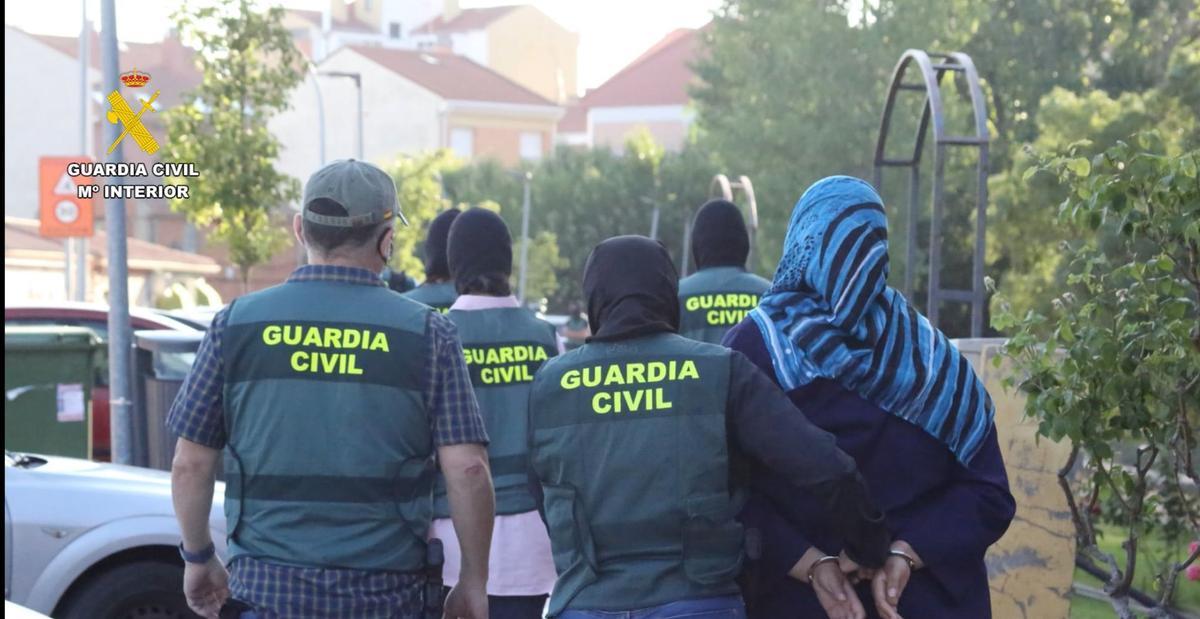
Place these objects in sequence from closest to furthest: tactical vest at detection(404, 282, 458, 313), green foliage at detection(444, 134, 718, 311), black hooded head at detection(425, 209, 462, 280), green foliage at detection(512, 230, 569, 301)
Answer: tactical vest at detection(404, 282, 458, 313), black hooded head at detection(425, 209, 462, 280), green foliage at detection(512, 230, 569, 301), green foliage at detection(444, 134, 718, 311)

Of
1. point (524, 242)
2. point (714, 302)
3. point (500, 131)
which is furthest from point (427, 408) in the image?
Answer: point (500, 131)

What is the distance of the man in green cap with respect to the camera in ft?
13.0

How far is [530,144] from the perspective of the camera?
85750 millimetres

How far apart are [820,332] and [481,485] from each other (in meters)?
0.85

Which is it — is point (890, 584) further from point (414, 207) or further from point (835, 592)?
point (414, 207)

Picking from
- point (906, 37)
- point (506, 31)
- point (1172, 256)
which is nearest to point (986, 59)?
point (906, 37)

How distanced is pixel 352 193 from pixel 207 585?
3.18 ft

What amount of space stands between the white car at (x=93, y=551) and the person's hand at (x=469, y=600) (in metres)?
3.03

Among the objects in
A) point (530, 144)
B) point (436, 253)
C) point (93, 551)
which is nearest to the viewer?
point (436, 253)

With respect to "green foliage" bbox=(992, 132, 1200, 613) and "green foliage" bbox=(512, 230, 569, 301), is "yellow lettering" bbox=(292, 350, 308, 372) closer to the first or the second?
"green foliage" bbox=(992, 132, 1200, 613)

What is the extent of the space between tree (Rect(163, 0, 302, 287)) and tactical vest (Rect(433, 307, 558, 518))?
44.5 ft

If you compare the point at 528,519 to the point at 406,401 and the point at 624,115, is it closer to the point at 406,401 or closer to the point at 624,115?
the point at 406,401

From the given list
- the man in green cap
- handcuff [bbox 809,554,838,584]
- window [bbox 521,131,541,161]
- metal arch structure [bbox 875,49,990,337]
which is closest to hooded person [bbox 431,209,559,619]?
the man in green cap

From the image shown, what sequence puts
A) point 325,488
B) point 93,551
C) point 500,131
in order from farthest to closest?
1. point 500,131
2. point 93,551
3. point 325,488
